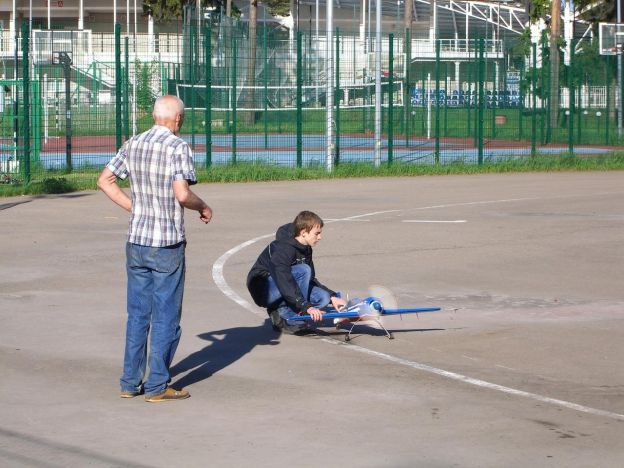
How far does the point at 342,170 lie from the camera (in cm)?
2428

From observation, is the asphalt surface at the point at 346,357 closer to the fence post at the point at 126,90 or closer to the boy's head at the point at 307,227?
the boy's head at the point at 307,227

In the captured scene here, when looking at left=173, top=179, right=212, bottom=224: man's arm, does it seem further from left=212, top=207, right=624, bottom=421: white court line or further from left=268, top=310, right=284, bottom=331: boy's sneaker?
left=268, top=310, right=284, bottom=331: boy's sneaker

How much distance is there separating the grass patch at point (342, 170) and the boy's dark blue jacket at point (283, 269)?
1127 cm

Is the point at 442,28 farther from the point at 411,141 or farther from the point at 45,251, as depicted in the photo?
the point at 45,251

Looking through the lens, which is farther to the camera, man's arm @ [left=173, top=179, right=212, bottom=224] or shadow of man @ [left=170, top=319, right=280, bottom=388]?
shadow of man @ [left=170, top=319, right=280, bottom=388]

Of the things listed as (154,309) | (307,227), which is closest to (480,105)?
(307,227)

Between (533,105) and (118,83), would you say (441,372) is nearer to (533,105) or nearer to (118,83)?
(118,83)

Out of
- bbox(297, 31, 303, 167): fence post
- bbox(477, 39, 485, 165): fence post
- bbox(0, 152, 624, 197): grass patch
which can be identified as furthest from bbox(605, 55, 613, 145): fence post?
bbox(297, 31, 303, 167): fence post

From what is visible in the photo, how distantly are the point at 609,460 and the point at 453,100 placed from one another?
24823mm

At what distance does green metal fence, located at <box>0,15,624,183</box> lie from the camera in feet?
80.0

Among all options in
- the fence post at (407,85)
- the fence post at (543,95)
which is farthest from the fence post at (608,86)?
the fence post at (407,85)

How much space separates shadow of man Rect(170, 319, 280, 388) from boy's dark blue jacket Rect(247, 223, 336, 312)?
0.26 metres

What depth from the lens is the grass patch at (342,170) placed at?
20.2 meters

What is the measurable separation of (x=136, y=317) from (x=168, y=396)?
506mm
